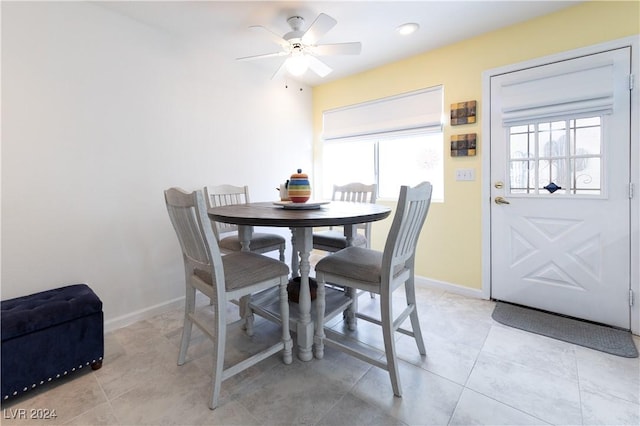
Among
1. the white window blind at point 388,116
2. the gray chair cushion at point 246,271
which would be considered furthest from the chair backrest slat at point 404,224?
the white window blind at point 388,116

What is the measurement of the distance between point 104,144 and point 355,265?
6.40ft

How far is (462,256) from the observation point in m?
2.68

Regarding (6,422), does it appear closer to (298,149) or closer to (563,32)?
(298,149)

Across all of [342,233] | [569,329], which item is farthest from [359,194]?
[569,329]

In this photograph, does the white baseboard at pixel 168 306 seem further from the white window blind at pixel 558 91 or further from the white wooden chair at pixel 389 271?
the white window blind at pixel 558 91

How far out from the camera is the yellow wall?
2.02 metres

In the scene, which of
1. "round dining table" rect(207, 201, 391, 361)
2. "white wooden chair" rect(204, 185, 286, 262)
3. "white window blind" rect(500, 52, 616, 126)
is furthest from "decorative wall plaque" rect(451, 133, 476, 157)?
"white wooden chair" rect(204, 185, 286, 262)

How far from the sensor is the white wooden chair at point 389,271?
1.35 meters

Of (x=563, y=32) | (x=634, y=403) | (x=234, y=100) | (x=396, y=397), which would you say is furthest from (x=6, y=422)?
(x=563, y=32)

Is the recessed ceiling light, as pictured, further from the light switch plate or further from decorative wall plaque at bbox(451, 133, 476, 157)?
the light switch plate

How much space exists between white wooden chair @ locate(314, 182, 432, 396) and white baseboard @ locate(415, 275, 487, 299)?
1.17 metres

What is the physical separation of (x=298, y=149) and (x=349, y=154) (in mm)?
663

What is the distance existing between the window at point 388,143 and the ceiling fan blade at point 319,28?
131cm

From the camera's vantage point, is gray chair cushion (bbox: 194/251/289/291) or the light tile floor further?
gray chair cushion (bbox: 194/251/289/291)
